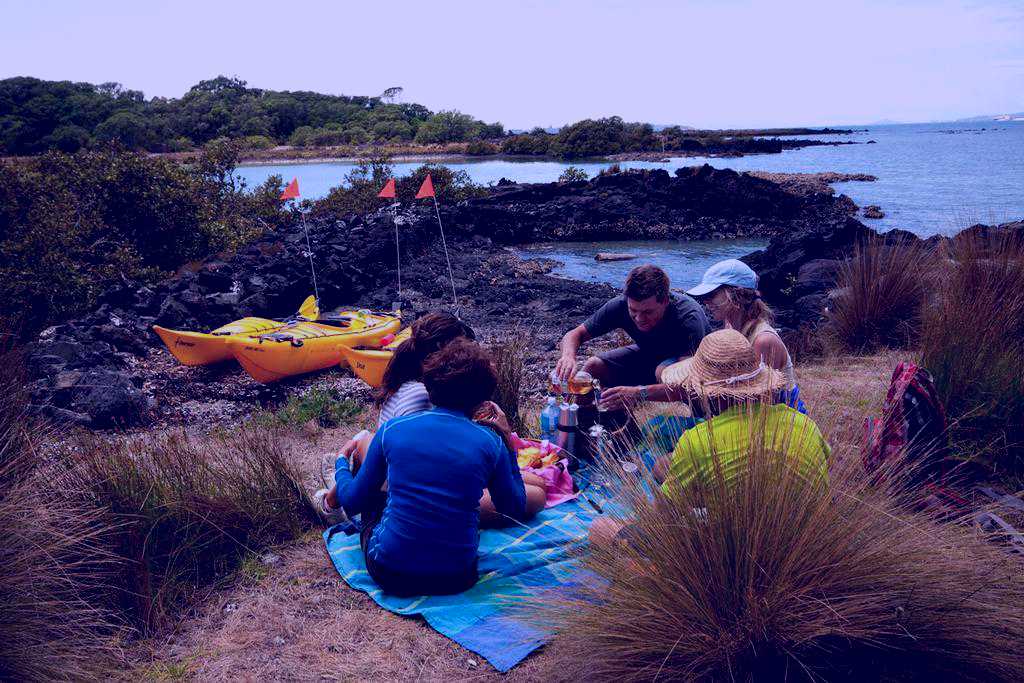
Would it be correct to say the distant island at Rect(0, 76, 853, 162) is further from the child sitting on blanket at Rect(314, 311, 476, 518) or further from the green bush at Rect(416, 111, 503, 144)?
the child sitting on blanket at Rect(314, 311, 476, 518)

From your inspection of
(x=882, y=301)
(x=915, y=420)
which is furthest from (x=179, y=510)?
(x=882, y=301)

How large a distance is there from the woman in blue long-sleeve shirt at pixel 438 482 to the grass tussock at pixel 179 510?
84 centimetres

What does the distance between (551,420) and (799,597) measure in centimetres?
263

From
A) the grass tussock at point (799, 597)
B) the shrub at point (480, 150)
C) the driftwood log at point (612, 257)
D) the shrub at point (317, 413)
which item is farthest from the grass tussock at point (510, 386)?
the shrub at point (480, 150)

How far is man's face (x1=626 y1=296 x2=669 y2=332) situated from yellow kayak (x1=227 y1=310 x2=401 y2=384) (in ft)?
19.7

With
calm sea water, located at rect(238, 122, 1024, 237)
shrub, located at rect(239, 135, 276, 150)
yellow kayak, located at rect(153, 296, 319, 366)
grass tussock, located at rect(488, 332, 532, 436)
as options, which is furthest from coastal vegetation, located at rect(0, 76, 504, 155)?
grass tussock, located at rect(488, 332, 532, 436)

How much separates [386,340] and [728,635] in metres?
8.65

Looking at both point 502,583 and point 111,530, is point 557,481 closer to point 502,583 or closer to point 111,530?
point 502,583

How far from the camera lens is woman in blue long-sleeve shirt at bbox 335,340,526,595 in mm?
2854

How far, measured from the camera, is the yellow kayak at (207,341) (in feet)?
33.1

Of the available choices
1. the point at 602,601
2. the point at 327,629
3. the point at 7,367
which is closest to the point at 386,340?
the point at 7,367

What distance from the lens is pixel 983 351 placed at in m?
4.42

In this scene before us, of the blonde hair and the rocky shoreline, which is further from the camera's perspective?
the rocky shoreline

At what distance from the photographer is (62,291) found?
40.3ft
